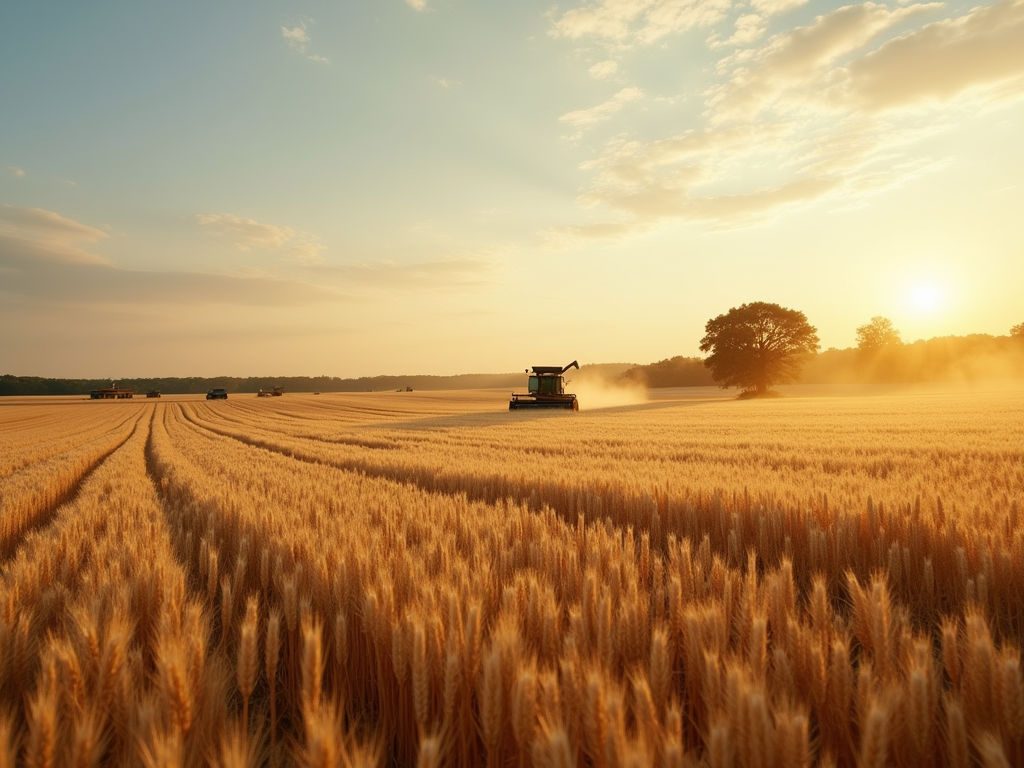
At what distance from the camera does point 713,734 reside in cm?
132

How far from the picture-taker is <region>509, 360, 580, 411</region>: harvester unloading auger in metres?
36.1

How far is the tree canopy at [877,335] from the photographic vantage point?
92.4 metres

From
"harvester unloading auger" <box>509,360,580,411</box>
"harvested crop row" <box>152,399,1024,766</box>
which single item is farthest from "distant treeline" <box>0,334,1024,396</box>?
"harvested crop row" <box>152,399,1024,766</box>

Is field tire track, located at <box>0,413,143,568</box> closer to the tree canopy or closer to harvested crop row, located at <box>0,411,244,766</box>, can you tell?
harvested crop row, located at <box>0,411,244,766</box>

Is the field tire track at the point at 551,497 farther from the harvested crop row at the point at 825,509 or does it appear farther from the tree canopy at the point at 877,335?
the tree canopy at the point at 877,335

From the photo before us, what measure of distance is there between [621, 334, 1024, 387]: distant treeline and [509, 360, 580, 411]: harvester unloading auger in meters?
44.3

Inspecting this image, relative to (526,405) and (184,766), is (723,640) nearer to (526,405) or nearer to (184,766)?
(184,766)

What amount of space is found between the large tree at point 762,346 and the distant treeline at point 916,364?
1536cm

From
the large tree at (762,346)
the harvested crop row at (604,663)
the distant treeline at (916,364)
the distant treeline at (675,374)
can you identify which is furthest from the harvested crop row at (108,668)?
the distant treeline at (675,374)

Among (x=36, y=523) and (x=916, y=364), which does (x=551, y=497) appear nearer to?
(x=36, y=523)

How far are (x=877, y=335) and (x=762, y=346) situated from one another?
52.0 meters

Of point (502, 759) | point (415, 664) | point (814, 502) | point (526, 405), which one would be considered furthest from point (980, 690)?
point (526, 405)

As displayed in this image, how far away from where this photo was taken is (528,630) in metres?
2.30

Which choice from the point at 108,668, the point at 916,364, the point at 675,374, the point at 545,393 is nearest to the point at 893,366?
the point at 916,364
